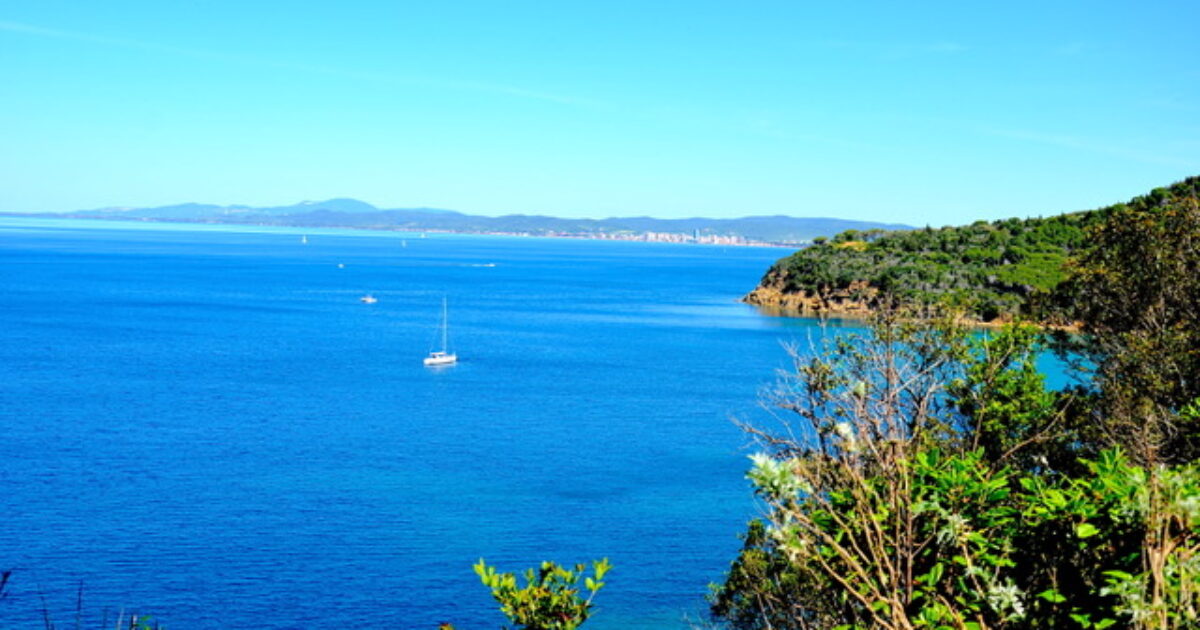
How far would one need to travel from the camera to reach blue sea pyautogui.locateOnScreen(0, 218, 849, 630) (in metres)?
26.1

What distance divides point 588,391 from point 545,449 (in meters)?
13.6

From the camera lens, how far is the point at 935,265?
316 feet

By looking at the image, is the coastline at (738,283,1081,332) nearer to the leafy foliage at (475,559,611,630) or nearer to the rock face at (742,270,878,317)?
the rock face at (742,270,878,317)

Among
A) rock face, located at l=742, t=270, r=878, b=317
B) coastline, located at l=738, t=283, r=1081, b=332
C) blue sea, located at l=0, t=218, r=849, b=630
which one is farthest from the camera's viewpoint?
rock face, located at l=742, t=270, r=878, b=317

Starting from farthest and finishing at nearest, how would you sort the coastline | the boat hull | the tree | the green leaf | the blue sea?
the coastline → the boat hull → the blue sea → the tree → the green leaf

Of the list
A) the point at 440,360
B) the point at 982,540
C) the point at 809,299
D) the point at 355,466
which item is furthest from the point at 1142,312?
the point at 809,299

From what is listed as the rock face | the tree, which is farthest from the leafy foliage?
the rock face

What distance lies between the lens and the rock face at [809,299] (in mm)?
91250

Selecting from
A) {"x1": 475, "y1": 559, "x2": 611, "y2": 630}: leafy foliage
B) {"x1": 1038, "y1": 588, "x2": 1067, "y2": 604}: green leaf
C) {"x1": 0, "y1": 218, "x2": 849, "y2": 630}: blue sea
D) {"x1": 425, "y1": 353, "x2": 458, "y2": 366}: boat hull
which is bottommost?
{"x1": 0, "y1": 218, "x2": 849, "y2": 630}: blue sea

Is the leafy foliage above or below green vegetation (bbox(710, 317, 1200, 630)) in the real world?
below

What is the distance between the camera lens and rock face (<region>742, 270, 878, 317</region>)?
91250mm

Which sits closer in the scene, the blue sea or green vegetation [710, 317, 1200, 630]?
green vegetation [710, 317, 1200, 630]

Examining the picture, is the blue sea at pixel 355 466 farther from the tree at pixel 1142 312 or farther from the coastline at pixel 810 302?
the coastline at pixel 810 302

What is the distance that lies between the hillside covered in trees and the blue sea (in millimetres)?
16005
